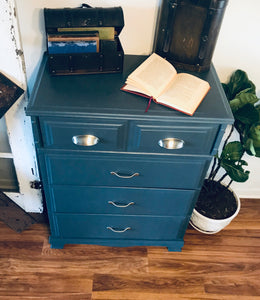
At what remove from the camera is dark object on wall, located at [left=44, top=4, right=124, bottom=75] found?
1.43 m

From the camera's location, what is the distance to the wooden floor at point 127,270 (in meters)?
1.87

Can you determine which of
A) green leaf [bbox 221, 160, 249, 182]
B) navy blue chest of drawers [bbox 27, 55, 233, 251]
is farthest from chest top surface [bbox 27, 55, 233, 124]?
green leaf [bbox 221, 160, 249, 182]

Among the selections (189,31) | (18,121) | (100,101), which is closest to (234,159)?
(189,31)

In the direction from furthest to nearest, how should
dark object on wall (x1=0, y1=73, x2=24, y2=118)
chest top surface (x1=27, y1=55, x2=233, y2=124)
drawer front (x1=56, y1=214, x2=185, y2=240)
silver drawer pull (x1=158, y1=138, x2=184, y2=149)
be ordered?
1. drawer front (x1=56, y1=214, x2=185, y2=240)
2. dark object on wall (x1=0, y1=73, x2=24, y2=118)
3. silver drawer pull (x1=158, y1=138, x2=184, y2=149)
4. chest top surface (x1=27, y1=55, x2=233, y2=124)

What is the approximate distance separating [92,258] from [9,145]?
0.86 m

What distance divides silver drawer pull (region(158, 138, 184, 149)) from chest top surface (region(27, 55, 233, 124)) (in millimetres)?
119

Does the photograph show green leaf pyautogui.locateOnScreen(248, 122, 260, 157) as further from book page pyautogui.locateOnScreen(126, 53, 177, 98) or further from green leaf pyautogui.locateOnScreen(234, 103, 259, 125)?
book page pyautogui.locateOnScreen(126, 53, 177, 98)

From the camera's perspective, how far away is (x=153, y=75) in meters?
1.49

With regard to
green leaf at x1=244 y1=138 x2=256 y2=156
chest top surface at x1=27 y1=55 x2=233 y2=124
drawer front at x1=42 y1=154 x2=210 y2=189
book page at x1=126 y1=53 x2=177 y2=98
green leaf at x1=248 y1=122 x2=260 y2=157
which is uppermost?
book page at x1=126 y1=53 x2=177 y2=98

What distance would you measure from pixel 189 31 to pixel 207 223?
45.8 inches

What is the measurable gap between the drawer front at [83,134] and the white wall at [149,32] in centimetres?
46

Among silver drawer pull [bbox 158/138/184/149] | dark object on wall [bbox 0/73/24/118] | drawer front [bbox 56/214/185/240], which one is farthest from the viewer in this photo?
drawer front [bbox 56/214/185/240]

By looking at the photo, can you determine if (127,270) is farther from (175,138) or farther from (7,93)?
(7,93)

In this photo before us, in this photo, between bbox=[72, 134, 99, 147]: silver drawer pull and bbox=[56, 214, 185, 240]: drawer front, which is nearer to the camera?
bbox=[72, 134, 99, 147]: silver drawer pull
